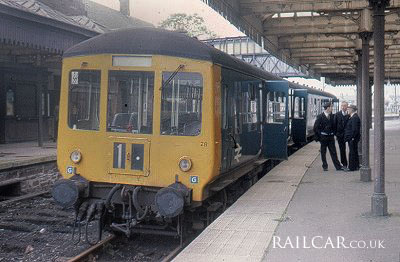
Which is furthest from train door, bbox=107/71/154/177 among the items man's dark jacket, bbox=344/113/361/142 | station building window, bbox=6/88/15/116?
station building window, bbox=6/88/15/116

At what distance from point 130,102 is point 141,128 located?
37cm

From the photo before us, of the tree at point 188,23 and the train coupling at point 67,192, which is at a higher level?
the tree at point 188,23

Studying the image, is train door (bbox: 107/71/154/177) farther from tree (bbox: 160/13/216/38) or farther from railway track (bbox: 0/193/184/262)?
tree (bbox: 160/13/216/38)

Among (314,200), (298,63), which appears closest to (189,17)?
(298,63)

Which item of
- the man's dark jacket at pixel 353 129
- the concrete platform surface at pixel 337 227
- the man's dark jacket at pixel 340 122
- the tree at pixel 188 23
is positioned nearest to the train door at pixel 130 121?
the concrete platform surface at pixel 337 227

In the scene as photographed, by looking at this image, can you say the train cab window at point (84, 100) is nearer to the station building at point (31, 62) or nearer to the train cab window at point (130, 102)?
the train cab window at point (130, 102)

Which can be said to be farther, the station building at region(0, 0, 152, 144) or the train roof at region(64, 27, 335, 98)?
the station building at region(0, 0, 152, 144)

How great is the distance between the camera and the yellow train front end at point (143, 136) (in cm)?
685

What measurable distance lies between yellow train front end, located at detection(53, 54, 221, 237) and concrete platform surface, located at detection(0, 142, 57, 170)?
5840 mm

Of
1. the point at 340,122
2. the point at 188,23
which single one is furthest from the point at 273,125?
the point at 188,23

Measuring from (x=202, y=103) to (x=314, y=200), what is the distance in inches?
121

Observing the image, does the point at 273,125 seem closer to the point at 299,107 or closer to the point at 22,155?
the point at 22,155

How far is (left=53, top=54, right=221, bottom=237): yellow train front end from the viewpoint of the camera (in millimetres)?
6852

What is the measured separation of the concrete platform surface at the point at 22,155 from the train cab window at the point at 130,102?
6.08m
